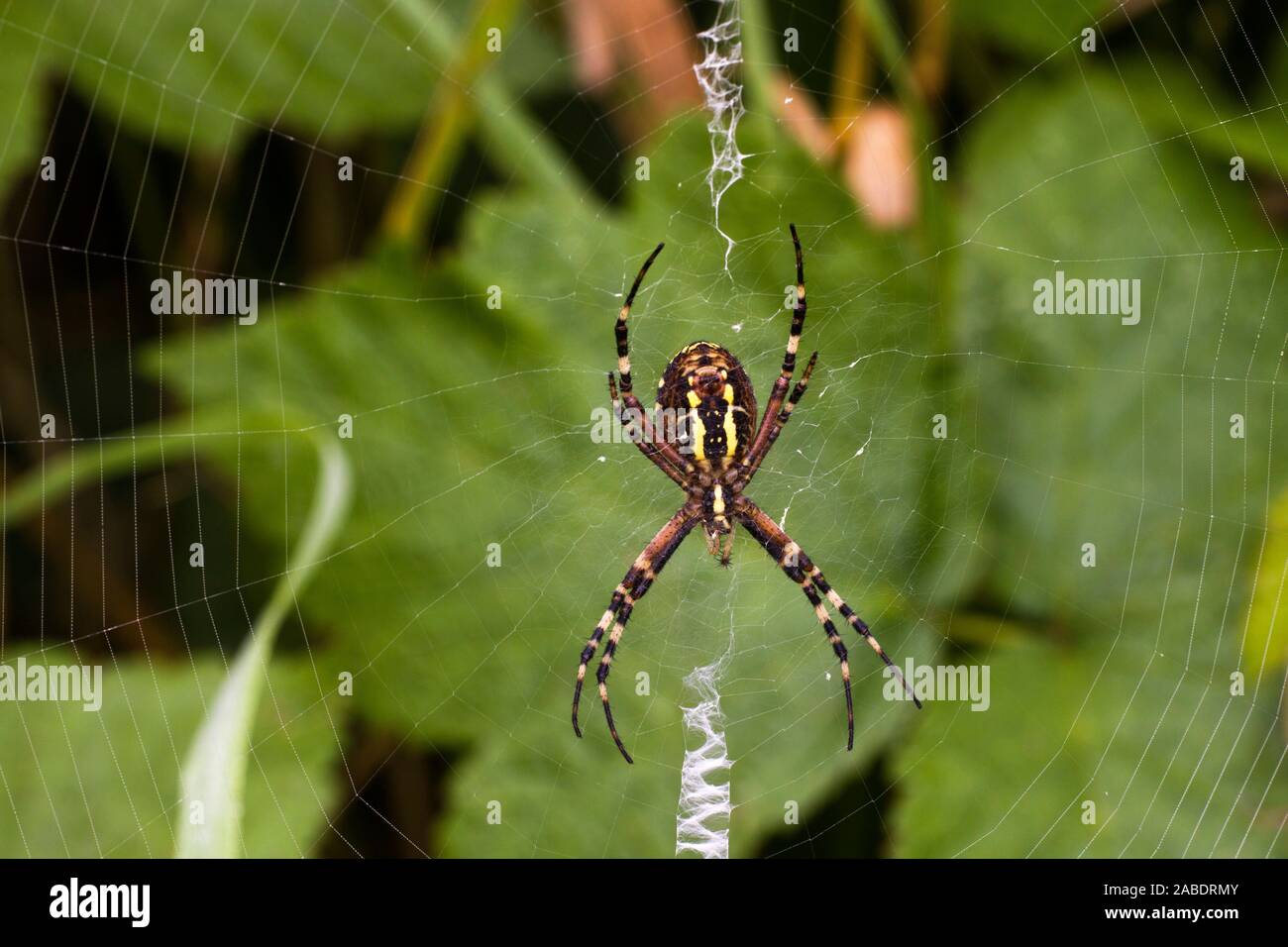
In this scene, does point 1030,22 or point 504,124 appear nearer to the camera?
point 504,124

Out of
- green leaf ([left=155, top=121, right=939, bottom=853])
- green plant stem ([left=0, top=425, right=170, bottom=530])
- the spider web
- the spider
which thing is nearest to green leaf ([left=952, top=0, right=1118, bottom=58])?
the spider web

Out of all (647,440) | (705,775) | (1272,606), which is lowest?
(705,775)

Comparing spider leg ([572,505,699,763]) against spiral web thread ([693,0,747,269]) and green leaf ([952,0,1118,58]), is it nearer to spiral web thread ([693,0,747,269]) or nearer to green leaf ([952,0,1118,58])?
spiral web thread ([693,0,747,269])

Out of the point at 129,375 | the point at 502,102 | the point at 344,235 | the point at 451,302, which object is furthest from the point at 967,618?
the point at 129,375

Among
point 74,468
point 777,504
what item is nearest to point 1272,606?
point 777,504

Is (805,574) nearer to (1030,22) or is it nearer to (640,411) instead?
(640,411)

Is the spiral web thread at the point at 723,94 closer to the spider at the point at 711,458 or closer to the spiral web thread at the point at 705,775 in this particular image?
the spider at the point at 711,458

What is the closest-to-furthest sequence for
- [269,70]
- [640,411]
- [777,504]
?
[640,411] → [777,504] → [269,70]
